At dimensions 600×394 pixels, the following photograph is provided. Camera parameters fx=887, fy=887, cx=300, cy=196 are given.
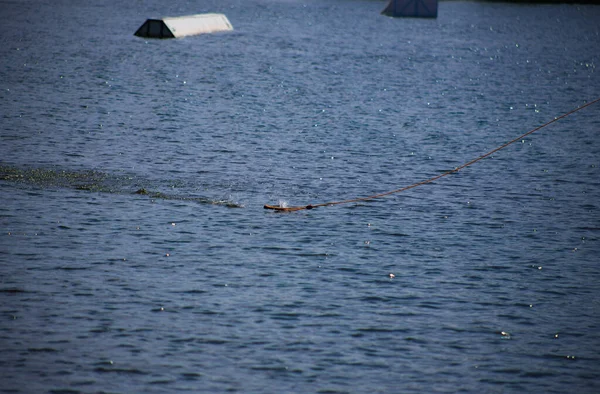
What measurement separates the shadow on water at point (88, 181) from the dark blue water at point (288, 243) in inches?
5.1

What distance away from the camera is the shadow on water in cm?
2898

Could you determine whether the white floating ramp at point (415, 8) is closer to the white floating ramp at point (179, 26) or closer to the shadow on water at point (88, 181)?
the white floating ramp at point (179, 26)

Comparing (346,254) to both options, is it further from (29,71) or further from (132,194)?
(29,71)

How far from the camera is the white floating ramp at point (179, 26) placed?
97.4 metres

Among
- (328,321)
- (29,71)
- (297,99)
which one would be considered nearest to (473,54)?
(297,99)

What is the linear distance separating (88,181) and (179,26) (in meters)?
73.6

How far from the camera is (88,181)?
3020 cm

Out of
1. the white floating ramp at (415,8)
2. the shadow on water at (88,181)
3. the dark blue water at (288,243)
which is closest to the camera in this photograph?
the dark blue water at (288,243)

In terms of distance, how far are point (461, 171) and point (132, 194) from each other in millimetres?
13636

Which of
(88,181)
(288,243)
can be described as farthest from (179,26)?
(288,243)

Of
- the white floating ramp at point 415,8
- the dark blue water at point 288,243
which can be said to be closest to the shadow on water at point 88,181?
the dark blue water at point 288,243

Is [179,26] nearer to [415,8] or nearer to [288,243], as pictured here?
[415,8]

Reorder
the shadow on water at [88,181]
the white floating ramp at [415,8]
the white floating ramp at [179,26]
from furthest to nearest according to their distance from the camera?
the white floating ramp at [415,8] → the white floating ramp at [179,26] → the shadow on water at [88,181]

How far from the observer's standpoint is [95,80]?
193 ft
